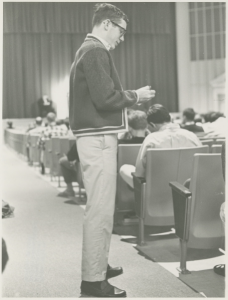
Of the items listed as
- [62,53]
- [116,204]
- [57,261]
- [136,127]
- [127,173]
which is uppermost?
[62,53]

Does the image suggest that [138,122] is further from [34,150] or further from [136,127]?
[34,150]

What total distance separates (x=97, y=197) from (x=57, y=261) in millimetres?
837

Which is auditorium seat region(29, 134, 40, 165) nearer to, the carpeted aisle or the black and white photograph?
the black and white photograph

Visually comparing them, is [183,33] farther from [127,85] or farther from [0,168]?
[0,168]

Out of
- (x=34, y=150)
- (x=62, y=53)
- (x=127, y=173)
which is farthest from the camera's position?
(x=62, y=53)

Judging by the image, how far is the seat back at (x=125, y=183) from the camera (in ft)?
11.4

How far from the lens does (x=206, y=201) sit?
7.94 ft

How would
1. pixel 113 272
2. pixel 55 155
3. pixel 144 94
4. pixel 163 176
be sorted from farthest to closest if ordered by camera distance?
pixel 55 155 → pixel 163 176 → pixel 113 272 → pixel 144 94

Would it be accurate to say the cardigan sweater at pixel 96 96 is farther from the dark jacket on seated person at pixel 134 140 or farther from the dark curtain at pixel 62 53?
the dark curtain at pixel 62 53

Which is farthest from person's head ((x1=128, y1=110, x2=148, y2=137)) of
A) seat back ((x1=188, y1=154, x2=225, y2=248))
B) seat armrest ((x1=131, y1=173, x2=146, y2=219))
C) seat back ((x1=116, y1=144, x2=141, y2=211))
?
seat back ((x1=188, y1=154, x2=225, y2=248))

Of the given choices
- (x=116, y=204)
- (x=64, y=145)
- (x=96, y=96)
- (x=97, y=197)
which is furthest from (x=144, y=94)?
(x=64, y=145)

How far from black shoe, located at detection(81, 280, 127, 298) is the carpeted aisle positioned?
0.10 metres

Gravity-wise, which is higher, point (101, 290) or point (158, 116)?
point (158, 116)

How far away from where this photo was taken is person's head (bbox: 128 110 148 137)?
142 inches
